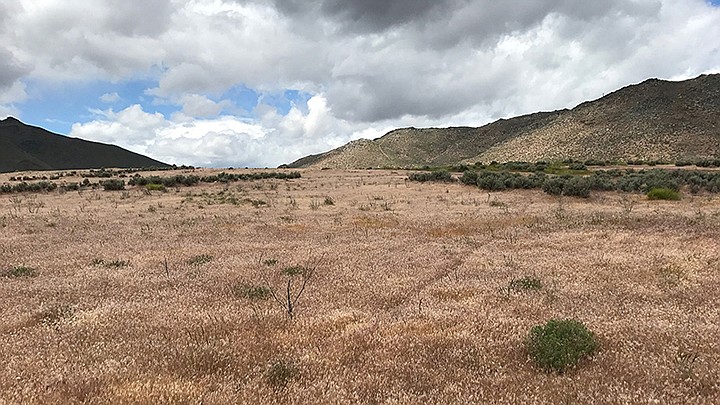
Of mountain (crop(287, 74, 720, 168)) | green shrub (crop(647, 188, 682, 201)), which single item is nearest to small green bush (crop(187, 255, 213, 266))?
green shrub (crop(647, 188, 682, 201))

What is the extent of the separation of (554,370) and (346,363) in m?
2.99

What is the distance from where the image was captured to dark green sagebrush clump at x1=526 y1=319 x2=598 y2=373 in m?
7.02

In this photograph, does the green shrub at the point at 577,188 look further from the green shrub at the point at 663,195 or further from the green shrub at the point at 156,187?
the green shrub at the point at 156,187

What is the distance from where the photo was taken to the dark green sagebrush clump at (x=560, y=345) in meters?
7.02

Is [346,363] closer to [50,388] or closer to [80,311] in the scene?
[50,388]

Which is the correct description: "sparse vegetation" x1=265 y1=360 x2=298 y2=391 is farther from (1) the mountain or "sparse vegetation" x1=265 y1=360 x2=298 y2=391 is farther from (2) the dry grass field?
(1) the mountain

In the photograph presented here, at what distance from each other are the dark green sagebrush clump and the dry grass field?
167 millimetres

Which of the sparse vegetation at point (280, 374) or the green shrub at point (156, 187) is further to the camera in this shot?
the green shrub at point (156, 187)

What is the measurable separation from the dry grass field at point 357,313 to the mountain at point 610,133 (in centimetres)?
Answer: 9282

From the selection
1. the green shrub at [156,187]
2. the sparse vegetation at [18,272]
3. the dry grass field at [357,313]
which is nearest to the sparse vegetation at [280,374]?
the dry grass field at [357,313]

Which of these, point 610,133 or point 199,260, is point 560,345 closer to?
point 199,260

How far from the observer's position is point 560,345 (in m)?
7.21

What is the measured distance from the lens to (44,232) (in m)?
21.1

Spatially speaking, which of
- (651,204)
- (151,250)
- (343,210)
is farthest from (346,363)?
(651,204)
